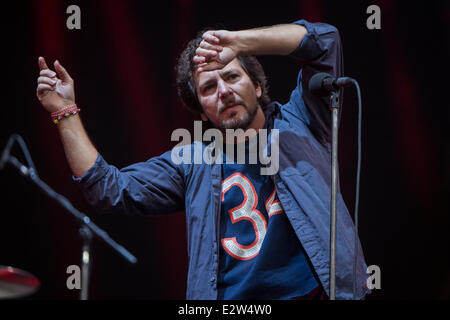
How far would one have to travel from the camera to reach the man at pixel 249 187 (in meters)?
1.71

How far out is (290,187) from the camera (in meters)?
1.81

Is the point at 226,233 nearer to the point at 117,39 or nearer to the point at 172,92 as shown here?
the point at 172,92

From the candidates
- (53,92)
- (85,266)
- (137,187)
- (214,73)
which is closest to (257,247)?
(137,187)

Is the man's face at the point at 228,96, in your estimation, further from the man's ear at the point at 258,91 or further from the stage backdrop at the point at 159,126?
the stage backdrop at the point at 159,126

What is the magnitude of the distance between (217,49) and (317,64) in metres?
0.44

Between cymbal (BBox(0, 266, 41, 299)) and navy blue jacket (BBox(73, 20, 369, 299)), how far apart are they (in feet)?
1.66

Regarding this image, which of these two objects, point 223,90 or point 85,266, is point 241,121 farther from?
point 85,266

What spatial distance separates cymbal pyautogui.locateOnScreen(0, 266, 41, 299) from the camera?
2.00 meters

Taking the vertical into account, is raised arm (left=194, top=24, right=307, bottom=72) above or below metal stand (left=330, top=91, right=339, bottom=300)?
above

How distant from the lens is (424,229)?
3510mm

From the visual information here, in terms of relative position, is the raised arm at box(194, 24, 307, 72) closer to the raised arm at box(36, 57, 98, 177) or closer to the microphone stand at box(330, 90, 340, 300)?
the microphone stand at box(330, 90, 340, 300)

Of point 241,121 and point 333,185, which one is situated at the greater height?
point 241,121

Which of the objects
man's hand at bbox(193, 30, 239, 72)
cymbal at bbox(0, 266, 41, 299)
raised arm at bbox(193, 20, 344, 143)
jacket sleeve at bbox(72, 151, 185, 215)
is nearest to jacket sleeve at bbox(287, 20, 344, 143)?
raised arm at bbox(193, 20, 344, 143)

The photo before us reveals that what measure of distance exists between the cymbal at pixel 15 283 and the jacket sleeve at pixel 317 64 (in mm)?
1314
